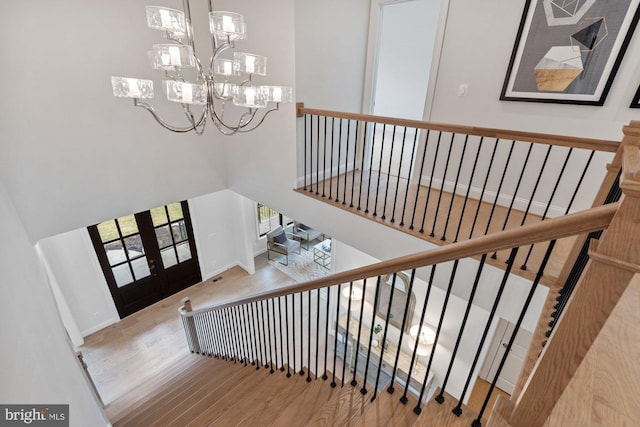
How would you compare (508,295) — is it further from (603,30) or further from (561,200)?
(603,30)

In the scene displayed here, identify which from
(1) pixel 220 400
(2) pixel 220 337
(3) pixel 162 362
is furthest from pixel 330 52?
(3) pixel 162 362

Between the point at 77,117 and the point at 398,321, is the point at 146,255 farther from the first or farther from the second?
the point at 398,321

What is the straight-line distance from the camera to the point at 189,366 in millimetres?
3811

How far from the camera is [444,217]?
284 cm

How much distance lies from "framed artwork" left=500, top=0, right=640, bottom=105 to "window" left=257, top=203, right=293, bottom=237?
5557mm

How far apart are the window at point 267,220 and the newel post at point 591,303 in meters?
6.55

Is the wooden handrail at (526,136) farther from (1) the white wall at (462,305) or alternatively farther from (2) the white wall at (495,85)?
(2) the white wall at (495,85)

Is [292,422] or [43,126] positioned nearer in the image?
[292,422]

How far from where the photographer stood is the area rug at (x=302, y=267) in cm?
642

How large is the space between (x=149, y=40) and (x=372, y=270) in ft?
12.8

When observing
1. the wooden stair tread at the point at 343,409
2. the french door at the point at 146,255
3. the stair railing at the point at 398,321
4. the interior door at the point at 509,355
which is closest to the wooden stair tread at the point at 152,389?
the stair railing at the point at 398,321

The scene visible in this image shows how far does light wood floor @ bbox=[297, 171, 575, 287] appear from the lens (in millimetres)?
2189

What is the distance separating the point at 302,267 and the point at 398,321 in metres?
2.69

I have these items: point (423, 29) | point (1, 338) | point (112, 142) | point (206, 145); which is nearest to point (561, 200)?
point (423, 29)
